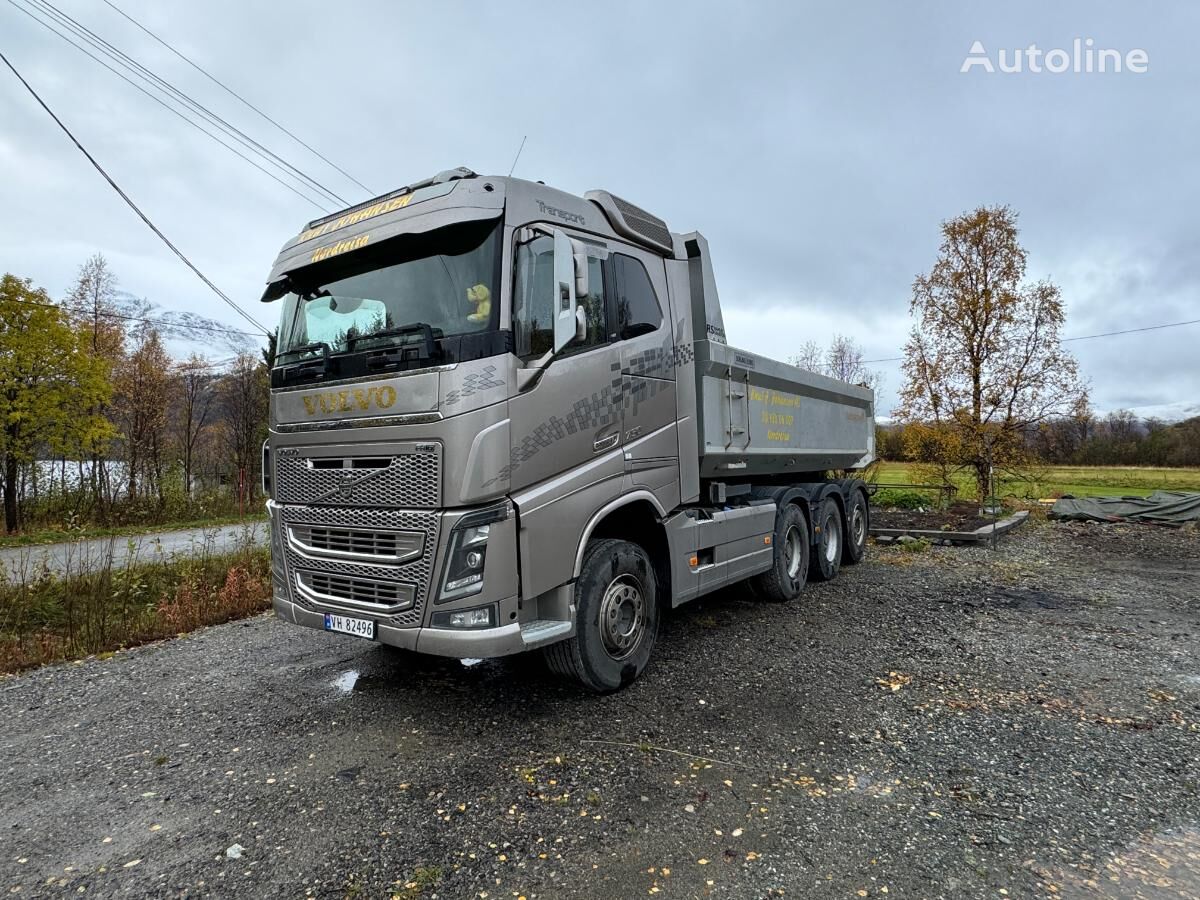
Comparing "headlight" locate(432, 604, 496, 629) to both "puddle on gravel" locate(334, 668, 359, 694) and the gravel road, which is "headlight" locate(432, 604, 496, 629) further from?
the gravel road

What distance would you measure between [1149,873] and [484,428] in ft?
11.0

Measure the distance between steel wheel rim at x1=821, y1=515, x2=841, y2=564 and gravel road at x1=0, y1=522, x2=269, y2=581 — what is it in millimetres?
8108

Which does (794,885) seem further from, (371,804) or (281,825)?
(281,825)

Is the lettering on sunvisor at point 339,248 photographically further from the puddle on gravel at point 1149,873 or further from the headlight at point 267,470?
the puddle on gravel at point 1149,873

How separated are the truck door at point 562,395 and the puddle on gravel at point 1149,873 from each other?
112 inches

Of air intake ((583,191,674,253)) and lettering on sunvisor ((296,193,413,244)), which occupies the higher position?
air intake ((583,191,674,253))

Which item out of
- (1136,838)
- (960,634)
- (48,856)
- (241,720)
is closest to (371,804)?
(48,856)

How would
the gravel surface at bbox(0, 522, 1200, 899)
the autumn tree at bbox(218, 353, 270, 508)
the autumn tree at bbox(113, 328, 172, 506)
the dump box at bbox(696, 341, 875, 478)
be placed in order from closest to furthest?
the gravel surface at bbox(0, 522, 1200, 899) → the dump box at bbox(696, 341, 875, 478) → the autumn tree at bbox(113, 328, 172, 506) → the autumn tree at bbox(218, 353, 270, 508)

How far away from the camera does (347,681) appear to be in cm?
445

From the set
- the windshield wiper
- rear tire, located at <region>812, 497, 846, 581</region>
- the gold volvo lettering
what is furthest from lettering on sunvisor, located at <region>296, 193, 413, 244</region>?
rear tire, located at <region>812, 497, 846, 581</region>

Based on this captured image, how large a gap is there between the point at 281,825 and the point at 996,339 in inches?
667

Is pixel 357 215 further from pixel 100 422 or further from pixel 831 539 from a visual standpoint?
pixel 100 422

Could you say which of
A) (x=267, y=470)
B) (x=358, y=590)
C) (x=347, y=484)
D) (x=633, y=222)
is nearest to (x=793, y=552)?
(x=633, y=222)

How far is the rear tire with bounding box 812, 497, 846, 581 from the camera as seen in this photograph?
7.66 meters
